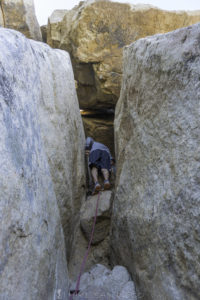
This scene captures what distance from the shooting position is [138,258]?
1.83 metres

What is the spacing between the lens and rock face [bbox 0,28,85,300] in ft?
3.39

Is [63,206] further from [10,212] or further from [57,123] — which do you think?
[10,212]

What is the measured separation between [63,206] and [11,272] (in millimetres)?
1379

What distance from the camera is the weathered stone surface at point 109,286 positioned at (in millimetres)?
1786

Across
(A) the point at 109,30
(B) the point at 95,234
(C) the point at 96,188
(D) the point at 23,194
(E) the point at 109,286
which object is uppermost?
(A) the point at 109,30

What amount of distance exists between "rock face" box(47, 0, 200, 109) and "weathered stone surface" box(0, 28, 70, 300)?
3.40 meters

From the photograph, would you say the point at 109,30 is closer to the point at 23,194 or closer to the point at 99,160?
the point at 99,160

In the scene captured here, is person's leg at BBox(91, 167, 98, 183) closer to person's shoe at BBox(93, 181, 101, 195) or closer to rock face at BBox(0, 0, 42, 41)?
person's shoe at BBox(93, 181, 101, 195)

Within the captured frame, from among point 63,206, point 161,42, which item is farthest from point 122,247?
point 161,42

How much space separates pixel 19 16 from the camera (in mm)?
6773

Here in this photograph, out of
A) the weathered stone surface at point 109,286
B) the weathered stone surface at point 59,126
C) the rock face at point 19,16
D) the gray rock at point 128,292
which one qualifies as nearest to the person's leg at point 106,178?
the weathered stone surface at point 59,126

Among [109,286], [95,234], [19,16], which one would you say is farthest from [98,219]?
[19,16]

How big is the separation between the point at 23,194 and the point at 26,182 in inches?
3.4

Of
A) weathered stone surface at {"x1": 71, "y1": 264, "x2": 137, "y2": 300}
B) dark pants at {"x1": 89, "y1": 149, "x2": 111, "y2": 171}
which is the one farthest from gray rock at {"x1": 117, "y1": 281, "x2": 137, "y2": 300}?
dark pants at {"x1": 89, "y1": 149, "x2": 111, "y2": 171}
